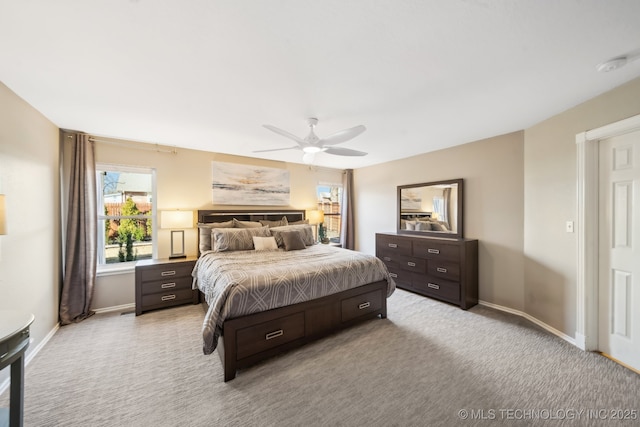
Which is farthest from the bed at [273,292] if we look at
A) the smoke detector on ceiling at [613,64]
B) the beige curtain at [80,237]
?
the smoke detector on ceiling at [613,64]

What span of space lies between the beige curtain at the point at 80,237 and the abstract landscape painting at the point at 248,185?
1569mm

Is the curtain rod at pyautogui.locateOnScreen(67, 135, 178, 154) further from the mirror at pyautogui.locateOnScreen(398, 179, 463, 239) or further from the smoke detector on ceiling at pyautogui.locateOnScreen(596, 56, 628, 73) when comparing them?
the smoke detector on ceiling at pyautogui.locateOnScreen(596, 56, 628, 73)

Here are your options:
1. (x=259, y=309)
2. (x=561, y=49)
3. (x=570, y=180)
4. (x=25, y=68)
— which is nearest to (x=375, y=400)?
(x=259, y=309)

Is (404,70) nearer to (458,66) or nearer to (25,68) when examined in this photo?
(458,66)

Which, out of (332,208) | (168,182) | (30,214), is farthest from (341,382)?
(332,208)

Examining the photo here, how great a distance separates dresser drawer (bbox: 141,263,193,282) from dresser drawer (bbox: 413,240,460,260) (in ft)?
11.6

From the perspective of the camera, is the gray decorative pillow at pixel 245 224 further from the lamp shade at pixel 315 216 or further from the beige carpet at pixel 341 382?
the beige carpet at pixel 341 382

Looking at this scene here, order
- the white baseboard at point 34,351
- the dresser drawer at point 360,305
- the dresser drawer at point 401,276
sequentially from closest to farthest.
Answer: the white baseboard at point 34,351 < the dresser drawer at point 360,305 < the dresser drawer at point 401,276

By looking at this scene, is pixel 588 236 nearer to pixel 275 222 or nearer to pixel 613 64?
pixel 613 64

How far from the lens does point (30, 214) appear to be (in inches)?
90.4

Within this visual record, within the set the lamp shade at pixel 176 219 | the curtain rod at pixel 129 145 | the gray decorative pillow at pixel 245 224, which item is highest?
the curtain rod at pixel 129 145

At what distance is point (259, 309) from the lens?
2.11 m

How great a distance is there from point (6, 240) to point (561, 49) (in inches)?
174

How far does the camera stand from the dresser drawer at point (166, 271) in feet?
A: 10.5
